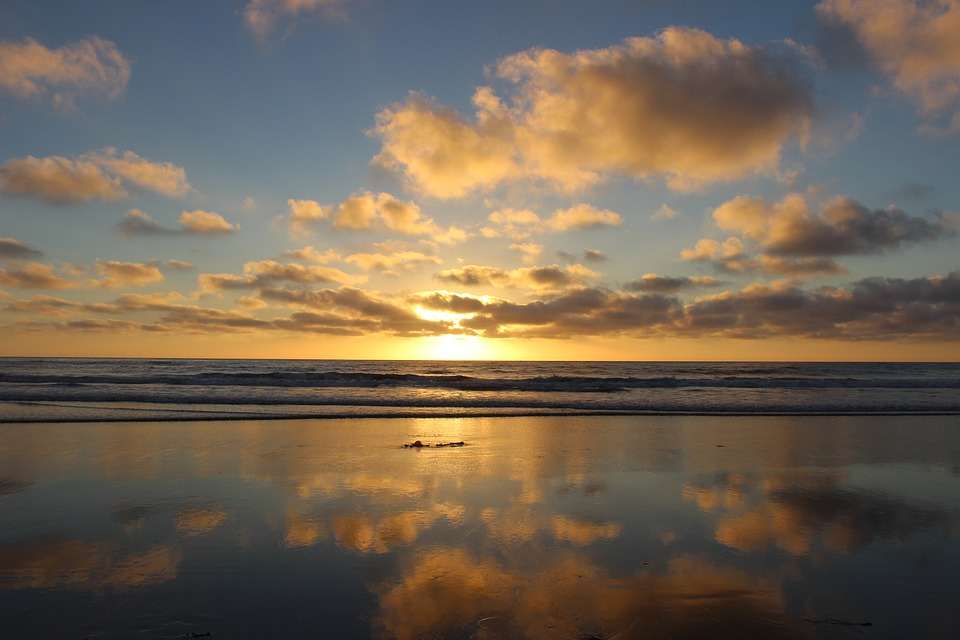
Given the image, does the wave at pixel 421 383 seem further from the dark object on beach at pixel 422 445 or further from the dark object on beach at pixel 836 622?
the dark object on beach at pixel 836 622

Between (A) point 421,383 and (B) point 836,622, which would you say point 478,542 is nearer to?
(B) point 836,622

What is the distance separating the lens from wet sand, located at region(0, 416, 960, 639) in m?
4.81

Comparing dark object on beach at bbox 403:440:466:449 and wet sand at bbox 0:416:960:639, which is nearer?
wet sand at bbox 0:416:960:639

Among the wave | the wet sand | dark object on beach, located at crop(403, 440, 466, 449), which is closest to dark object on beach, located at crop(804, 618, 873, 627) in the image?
the wet sand

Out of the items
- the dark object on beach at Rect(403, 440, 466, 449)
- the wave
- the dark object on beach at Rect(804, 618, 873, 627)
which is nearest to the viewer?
the dark object on beach at Rect(804, 618, 873, 627)

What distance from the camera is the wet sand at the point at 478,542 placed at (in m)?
4.81

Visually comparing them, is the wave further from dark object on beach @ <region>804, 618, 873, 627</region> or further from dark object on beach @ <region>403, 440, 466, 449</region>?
dark object on beach @ <region>804, 618, 873, 627</region>

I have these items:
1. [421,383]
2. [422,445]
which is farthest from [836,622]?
[421,383]

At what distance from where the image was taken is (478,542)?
22.0ft

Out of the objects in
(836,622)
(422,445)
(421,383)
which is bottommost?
(836,622)

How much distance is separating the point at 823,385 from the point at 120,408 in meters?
48.5

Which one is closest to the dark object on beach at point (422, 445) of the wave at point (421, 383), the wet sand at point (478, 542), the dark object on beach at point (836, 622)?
the wet sand at point (478, 542)

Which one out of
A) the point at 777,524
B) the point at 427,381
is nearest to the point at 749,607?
the point at 777,524

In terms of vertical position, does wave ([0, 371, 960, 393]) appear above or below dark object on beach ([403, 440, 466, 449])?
above
